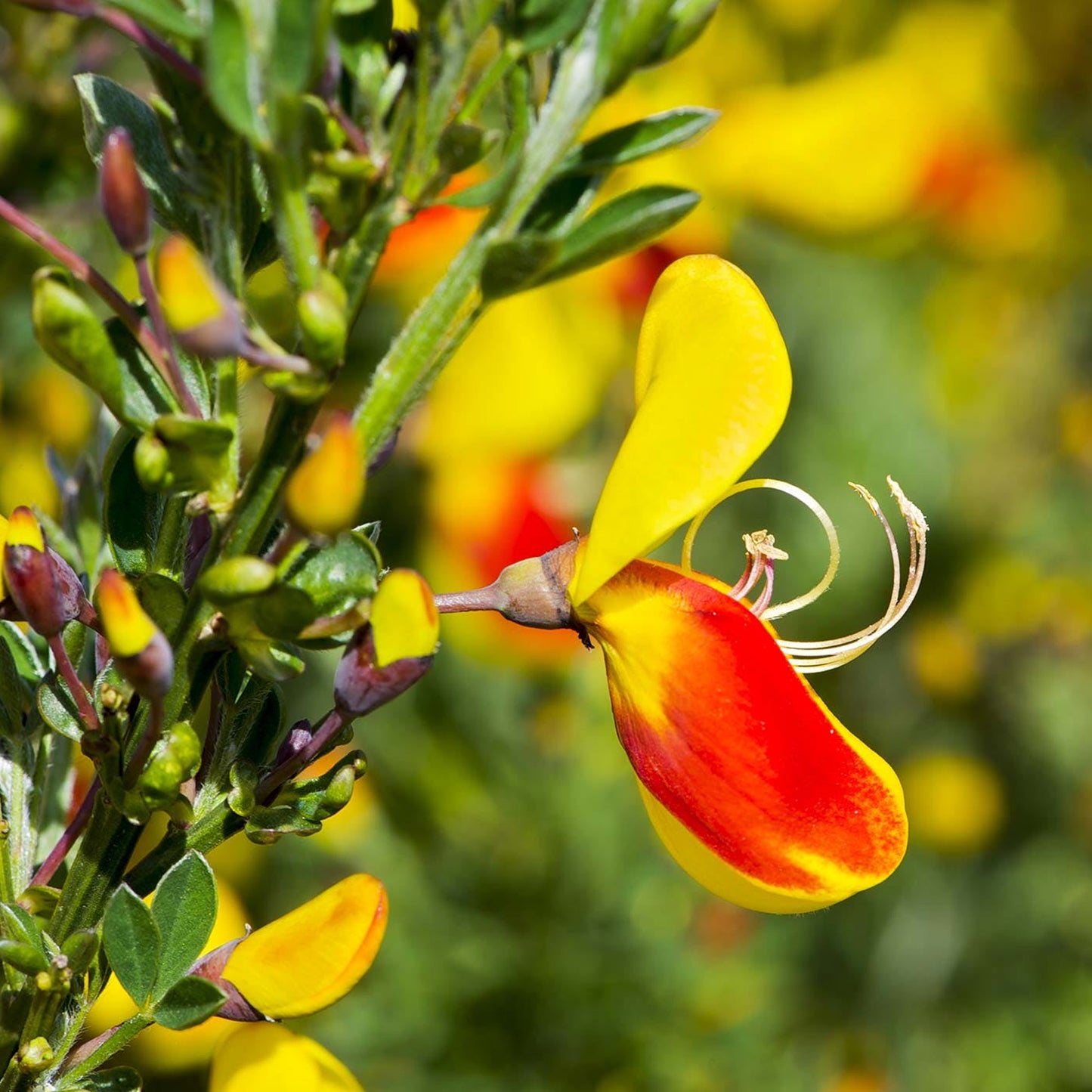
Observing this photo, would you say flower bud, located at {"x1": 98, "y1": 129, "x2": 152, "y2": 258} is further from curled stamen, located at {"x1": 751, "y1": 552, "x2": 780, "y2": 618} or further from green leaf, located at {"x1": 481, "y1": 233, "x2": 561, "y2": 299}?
curled stamen, located at {"x1": 751, "y1": 552, "x2": 780, "y2": 618}

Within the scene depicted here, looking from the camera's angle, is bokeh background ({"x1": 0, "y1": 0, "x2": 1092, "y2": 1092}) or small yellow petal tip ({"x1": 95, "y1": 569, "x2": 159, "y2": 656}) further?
bokeh background ({"x1": 0, "y1": 0, "x2": 1092, "y2": 1092})

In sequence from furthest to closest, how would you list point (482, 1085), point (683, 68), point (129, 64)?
point (683, 68) → point (129, 64) → point (482, 1085)

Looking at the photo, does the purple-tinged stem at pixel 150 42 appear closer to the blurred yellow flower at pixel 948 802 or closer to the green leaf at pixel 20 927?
the green leaf at pixel 20 927

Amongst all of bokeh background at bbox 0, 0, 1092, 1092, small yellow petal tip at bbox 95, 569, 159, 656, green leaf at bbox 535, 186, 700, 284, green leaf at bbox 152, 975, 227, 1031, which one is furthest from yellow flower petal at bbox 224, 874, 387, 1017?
bokeh background at bbox 0, 0, 1092, 1092

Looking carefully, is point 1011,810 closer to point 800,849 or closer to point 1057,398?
point 1057,398

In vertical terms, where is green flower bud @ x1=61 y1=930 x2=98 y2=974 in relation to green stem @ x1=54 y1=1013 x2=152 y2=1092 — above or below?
above

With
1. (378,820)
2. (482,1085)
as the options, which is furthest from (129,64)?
(482,1085)
